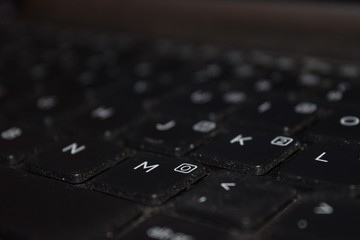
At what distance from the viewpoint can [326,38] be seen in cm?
65

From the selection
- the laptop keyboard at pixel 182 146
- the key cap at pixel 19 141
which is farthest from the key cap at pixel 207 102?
the key cap at pixel 19 141

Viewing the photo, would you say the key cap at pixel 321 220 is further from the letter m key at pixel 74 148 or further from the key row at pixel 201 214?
the letter m key at pixel 74 148

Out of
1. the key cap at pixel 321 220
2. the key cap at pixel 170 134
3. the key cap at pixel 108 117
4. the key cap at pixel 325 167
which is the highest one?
the key cap at pixel 325 167

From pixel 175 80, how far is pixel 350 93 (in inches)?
7.0

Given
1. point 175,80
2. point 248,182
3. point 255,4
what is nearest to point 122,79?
point 175,80

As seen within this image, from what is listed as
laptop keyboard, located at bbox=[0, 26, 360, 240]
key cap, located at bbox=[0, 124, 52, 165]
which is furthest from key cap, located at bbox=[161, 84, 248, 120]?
key cap, located at bbox=[0, 124, 52, 165]

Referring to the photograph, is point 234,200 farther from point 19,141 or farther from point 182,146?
point 19,141

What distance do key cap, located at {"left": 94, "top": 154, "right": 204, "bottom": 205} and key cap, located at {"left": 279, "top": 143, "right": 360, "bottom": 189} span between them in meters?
0.06

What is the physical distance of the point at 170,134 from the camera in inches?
19.1

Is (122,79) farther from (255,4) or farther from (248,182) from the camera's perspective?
(248,182)

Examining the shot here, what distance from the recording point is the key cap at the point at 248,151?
418mm

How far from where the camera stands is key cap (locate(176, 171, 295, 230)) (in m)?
0.36

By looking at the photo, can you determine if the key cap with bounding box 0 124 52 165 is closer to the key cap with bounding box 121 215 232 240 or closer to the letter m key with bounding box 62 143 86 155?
the letter m key with bounding box 62 143 86 155

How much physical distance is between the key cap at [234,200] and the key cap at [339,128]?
0.27ft
